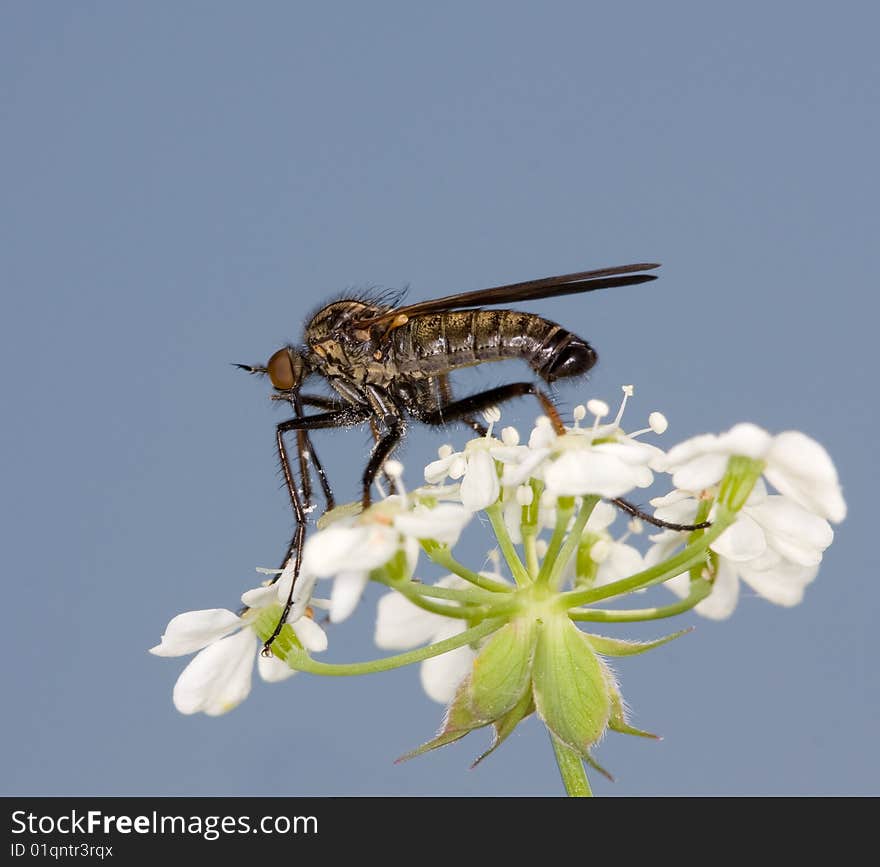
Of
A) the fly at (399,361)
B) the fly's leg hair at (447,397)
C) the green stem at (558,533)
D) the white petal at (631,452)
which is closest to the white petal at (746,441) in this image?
the white petal at (631,452)

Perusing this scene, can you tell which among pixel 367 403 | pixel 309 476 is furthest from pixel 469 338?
pixel 309 476

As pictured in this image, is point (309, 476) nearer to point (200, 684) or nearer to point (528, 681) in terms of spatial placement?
point (200, 684)

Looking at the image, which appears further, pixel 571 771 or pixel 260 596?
pixel 260 596

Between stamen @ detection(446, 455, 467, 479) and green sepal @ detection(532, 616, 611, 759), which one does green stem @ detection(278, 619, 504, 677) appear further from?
stamen @ detection(446, 455, 467, 479)

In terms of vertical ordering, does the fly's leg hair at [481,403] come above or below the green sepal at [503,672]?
above

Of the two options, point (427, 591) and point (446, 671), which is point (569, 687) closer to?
point (427, 591)

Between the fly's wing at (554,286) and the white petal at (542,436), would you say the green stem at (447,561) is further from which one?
the fly's wing at (554,286)

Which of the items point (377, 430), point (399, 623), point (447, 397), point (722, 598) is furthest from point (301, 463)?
point (722, 598)
